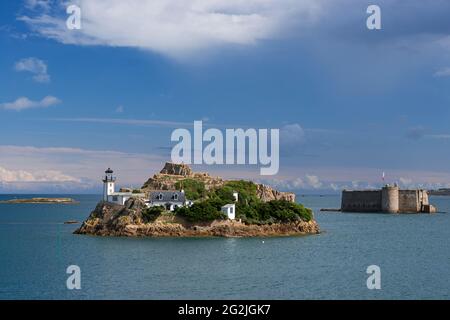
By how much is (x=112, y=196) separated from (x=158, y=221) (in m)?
8.04

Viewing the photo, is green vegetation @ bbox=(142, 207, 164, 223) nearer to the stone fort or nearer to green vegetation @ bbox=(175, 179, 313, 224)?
green vegetation @ bbox=(175, 179, 313, 224)

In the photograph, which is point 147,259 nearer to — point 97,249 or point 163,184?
point 97,249

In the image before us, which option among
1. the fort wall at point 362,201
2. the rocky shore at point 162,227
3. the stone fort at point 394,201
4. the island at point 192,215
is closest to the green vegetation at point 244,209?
the island at point 192,215

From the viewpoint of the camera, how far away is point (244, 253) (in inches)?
1889

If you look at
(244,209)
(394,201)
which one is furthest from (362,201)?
(244,209)

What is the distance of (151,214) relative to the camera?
6091 centimetres

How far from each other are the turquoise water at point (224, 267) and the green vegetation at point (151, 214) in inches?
170

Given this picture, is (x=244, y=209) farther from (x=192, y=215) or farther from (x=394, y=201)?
(x=394, y=201)

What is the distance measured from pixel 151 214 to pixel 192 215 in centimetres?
430

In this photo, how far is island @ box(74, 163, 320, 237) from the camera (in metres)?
60.0

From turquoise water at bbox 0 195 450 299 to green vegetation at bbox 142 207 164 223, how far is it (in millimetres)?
4315

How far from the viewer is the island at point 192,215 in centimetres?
6003

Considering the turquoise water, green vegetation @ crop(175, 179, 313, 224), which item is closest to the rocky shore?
green vegetation @ crop(175, 179, 313, 224)
